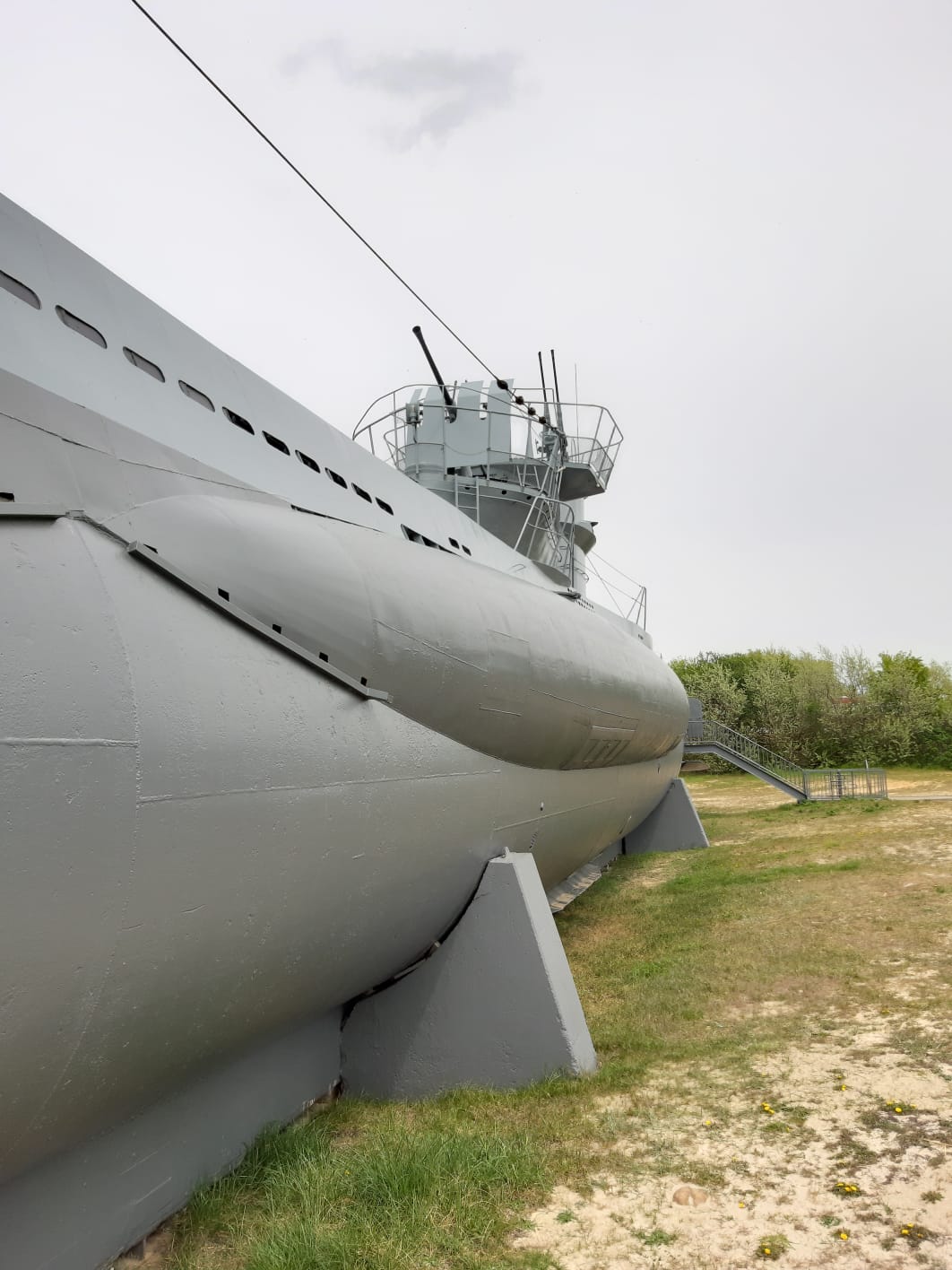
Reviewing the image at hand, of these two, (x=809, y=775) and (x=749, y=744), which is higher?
(x=749, y=744)

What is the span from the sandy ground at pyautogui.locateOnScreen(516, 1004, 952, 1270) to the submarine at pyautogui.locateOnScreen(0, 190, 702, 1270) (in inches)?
43.1

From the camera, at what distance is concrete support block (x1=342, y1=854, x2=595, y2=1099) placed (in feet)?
20.4

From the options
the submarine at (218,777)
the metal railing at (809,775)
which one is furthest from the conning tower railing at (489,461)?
the metal railing at (809,775)

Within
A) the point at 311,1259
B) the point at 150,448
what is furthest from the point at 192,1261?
the point at 150,448

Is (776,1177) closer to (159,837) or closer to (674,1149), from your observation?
(674,1149)

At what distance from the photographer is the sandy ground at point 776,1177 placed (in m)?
4.13

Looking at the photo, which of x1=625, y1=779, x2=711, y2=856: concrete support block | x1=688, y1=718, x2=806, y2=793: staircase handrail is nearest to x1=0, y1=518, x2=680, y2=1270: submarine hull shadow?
x1=625, y1=779, x2=711, y2=856: concrete support block

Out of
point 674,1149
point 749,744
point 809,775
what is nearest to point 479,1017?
point 674,1149

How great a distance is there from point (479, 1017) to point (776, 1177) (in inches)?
88.1

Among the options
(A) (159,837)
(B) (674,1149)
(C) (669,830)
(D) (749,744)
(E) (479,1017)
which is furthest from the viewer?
(D) (749,744)

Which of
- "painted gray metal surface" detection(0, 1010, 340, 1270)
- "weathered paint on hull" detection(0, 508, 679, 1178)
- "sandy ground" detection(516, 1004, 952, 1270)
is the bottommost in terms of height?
"sandy ground" detection(516, 1004, 952, 1270)

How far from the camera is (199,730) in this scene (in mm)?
3896

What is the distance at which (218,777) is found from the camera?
3967 millimetres

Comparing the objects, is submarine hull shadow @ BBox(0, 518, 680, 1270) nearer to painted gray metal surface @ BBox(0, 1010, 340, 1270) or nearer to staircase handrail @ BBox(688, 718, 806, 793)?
painted gray metal surface @ BBox(0, 1010, 340, 1270)
